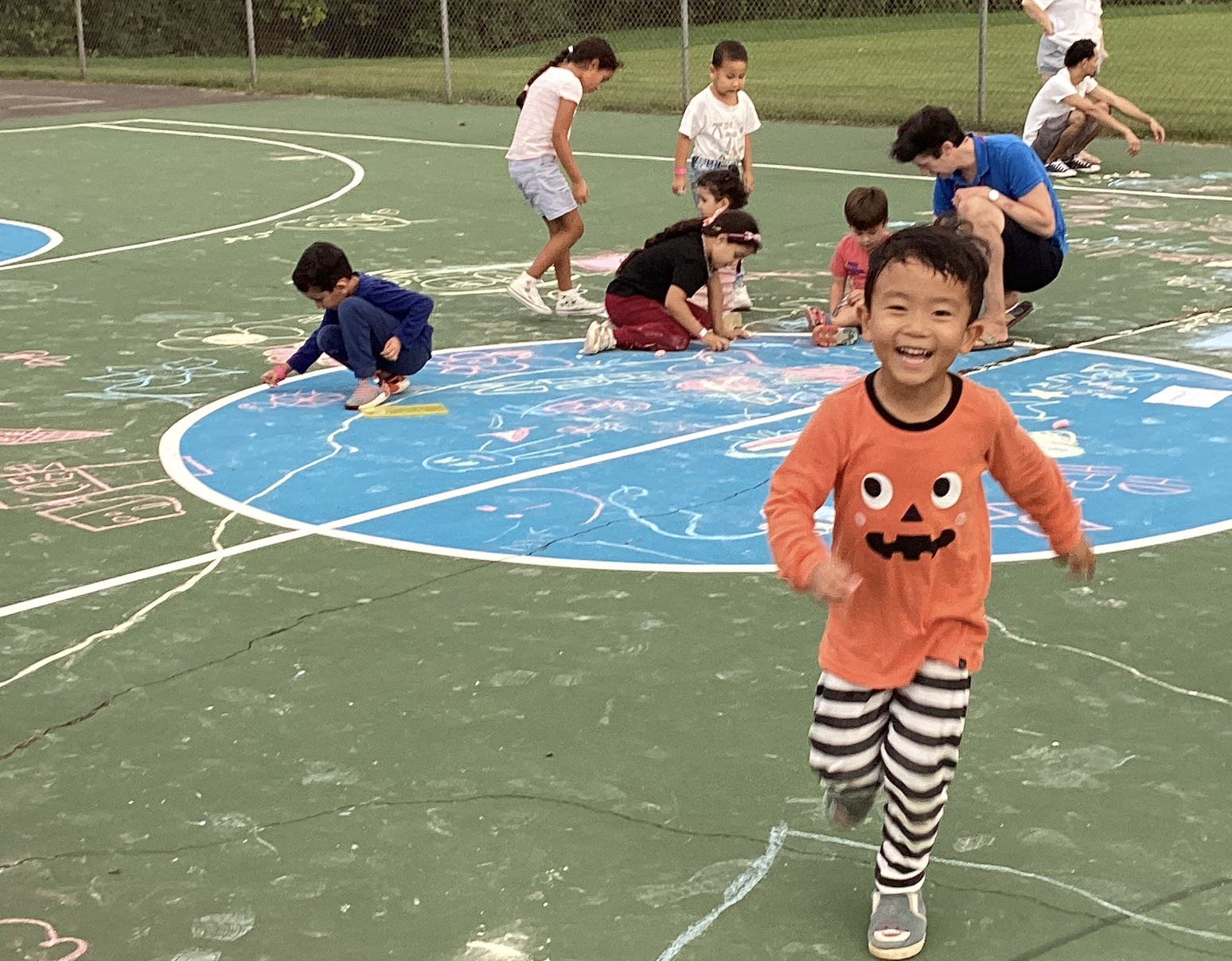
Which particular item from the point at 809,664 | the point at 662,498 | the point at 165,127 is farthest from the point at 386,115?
the point at 809,664

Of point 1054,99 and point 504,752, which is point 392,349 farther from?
point 1054,99

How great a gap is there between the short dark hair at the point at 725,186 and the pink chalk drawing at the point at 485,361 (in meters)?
1.23

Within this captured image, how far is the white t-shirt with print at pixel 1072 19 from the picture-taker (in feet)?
46.1

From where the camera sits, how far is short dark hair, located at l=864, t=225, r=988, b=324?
10.2ft

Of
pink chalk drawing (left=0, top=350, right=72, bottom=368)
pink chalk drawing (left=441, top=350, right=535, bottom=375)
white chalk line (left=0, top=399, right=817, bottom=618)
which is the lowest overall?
white chalk line (left=0, top=399, right=817, bottom=618)

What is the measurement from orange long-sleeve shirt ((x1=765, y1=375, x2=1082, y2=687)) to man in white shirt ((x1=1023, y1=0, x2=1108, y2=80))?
11570 mm

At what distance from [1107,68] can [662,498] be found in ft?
67.6

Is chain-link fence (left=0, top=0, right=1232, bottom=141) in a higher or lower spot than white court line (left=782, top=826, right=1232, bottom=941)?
higher

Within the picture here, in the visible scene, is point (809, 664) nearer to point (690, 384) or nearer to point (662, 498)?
point (662, 498)

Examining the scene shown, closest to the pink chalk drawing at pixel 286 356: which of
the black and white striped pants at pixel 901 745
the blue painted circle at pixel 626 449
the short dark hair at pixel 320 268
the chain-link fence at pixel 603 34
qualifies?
the blue painted circle at pixel 626 449

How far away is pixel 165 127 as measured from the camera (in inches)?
772

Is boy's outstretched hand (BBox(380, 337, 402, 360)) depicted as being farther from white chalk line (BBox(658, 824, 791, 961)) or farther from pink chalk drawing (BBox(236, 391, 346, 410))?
white chalk line (BBox(658, 824, 791, 961))

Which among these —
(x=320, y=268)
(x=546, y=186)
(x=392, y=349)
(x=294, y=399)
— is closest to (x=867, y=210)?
(x=546, y=186)

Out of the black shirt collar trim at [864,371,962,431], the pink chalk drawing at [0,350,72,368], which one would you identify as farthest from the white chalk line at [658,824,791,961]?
the pink chalk drawing at [0,350,72,368]
